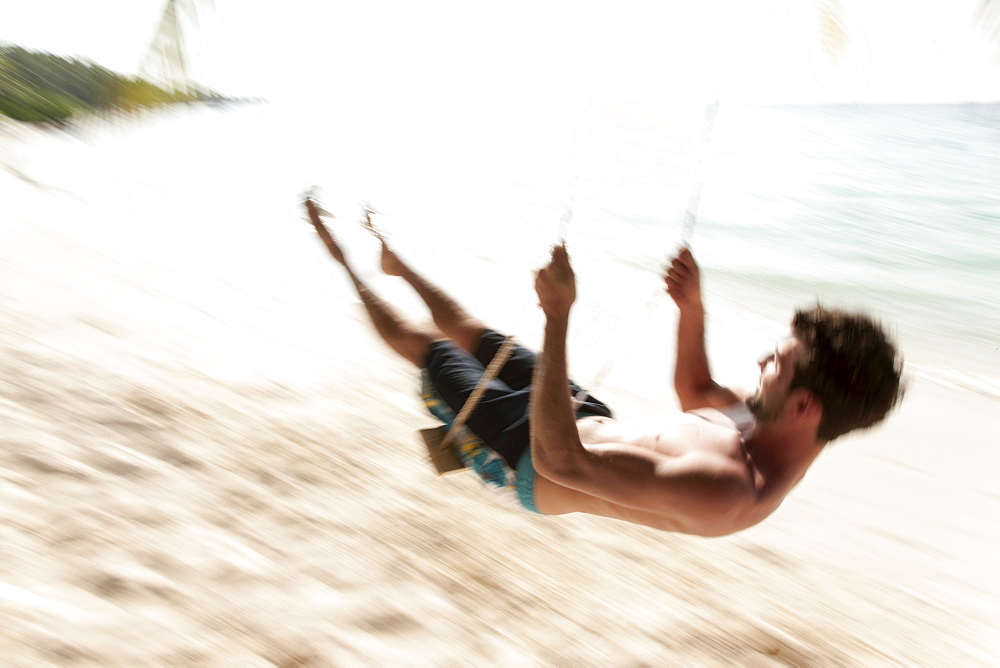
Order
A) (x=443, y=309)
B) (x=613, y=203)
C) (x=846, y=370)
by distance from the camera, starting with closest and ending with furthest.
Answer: (x=846, y=370) → (x=443, y=309) → (x=613, y=203)

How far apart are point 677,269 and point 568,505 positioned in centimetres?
66

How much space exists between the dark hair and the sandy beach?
796mm

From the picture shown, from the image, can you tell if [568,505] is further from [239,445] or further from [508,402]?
[239,445]

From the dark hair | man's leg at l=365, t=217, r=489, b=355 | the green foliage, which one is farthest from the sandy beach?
the green foliage

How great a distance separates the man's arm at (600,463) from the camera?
128cm

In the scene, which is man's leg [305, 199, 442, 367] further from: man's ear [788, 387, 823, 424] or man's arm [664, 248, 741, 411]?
man's ear [788, 387, 823, 424]

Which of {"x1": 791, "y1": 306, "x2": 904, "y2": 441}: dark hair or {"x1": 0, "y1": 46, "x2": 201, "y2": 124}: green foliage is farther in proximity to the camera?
{"x1": 0, "y1": 46, "x2": 201, "y2": 124}: green foliage

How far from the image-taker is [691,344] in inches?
75.7

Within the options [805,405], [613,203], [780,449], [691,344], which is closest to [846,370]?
[805,405]

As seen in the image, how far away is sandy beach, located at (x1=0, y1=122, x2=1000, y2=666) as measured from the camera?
1547 millimetres

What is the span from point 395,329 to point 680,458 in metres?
0.90

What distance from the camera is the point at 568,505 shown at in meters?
1.57

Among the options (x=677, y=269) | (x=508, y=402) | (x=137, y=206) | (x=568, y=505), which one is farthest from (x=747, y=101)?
(x=137, y=206)

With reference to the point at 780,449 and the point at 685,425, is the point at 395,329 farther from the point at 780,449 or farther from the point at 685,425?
the point at 780,449
